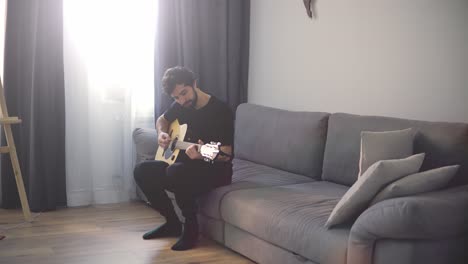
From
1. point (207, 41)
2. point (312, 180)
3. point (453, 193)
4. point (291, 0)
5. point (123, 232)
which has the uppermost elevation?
point (291, 0)

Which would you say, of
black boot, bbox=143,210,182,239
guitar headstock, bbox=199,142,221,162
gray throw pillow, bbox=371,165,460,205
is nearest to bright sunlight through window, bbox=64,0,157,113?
black boot, bbox=143,210,182,239

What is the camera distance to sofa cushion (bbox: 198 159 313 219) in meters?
3.40

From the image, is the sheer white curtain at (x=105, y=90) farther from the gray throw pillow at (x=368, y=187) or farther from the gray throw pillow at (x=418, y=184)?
the gray throw pillow at (x=418, y=184)

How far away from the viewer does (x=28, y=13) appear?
4.05 m

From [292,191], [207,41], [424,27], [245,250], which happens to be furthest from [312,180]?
[207,41]

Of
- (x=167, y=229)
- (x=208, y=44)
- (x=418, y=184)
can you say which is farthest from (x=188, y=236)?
(x=208, y=44)

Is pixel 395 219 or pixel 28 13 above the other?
pixel 28 13

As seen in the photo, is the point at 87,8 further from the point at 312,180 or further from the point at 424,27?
the point at 424,27

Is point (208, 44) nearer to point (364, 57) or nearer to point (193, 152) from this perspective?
point (364, 57)

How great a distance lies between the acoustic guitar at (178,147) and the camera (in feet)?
10.6

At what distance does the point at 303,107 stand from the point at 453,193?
1918 millimetres

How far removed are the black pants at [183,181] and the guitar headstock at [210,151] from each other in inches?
6.0

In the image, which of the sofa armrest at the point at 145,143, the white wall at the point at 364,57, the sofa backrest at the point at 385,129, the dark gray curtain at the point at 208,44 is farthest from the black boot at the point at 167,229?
the white wall at the point at 364,57

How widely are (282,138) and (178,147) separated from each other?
75 centimetres
